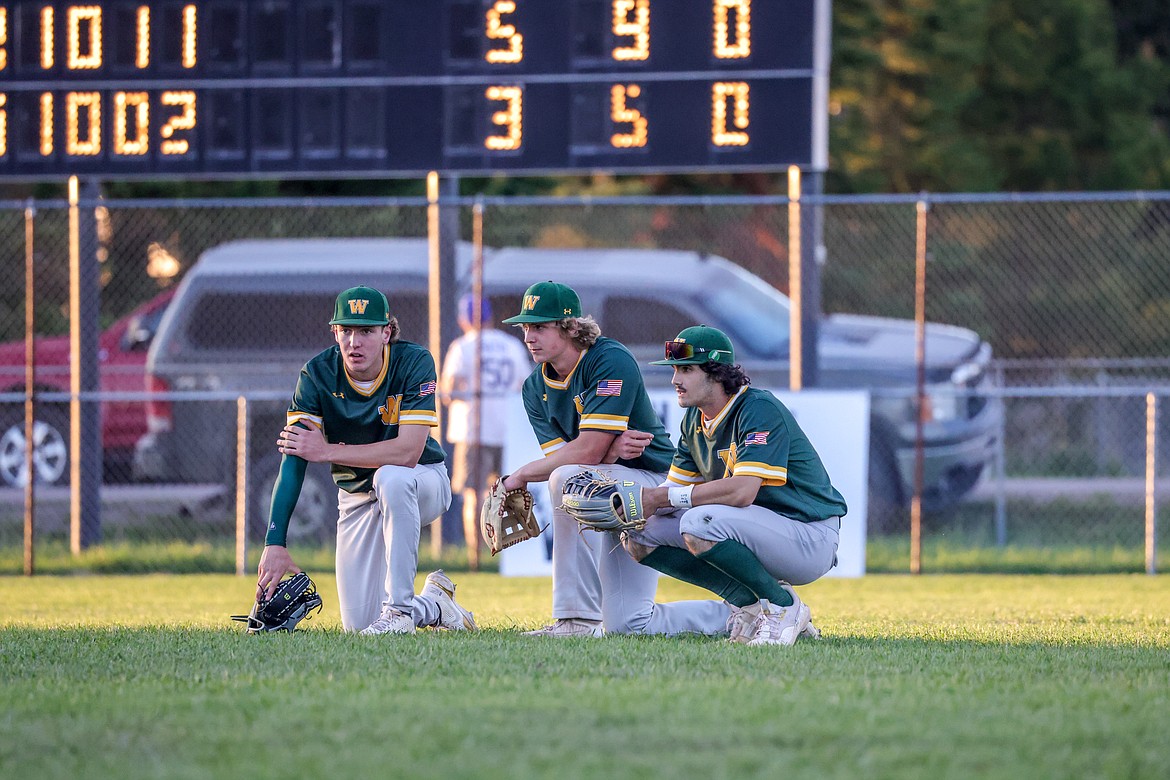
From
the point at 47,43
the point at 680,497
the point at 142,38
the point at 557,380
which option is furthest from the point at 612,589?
the point at 47,43

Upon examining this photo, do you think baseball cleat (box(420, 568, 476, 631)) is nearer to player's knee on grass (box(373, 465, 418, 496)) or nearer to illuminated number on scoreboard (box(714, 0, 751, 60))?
player's knee on grass (box(373, 465, 418, 496))

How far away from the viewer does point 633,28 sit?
34.4 feet

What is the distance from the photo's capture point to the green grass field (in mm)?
3881

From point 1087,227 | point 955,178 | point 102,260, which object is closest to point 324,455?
point 102,260

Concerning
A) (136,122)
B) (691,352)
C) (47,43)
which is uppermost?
(47,43)

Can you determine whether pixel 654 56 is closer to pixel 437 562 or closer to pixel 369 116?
pixel 369 116

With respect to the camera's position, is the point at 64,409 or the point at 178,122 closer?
the point at 178,122

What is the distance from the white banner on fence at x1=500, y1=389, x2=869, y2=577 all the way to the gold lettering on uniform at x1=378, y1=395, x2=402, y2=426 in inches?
123

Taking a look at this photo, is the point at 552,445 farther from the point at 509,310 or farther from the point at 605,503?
the point at 509,310

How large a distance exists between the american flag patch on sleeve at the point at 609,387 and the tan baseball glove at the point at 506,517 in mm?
592

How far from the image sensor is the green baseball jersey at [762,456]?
19.5ft

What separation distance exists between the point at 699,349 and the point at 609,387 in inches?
20.5

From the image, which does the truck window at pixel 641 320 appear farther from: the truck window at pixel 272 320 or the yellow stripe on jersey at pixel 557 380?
the yellow stripe on jersey at pixel 557 380

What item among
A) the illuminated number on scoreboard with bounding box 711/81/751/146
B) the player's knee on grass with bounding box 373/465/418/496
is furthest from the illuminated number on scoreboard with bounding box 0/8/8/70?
the player's knee on grass with bounding box 373/465/418/496
